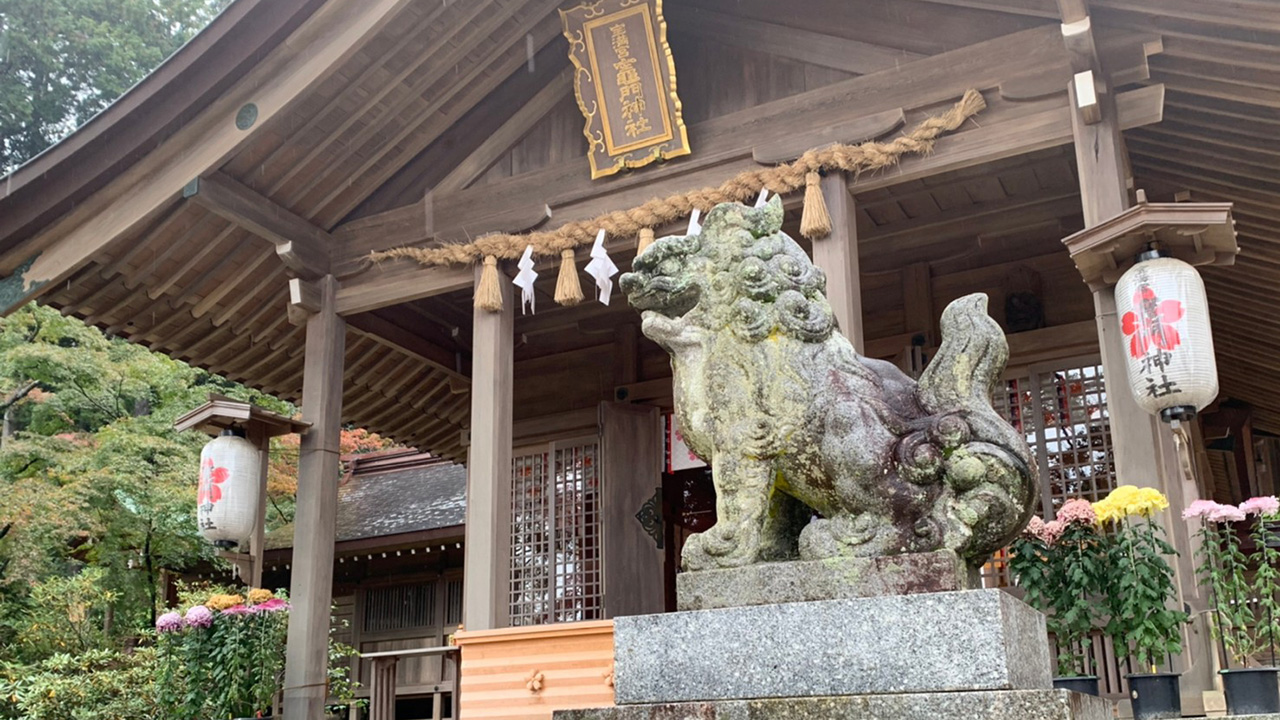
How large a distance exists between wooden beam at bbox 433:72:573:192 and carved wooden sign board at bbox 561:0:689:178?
1.55ft

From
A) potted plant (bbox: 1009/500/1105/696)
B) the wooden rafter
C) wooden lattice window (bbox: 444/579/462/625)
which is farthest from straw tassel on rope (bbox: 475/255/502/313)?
wooden lattice window (bbox: 444/579/462/625)

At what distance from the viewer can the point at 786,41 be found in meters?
7.30

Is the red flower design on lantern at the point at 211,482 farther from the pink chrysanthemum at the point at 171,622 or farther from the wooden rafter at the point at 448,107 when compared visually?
the wooden rafter at the point at 448,107

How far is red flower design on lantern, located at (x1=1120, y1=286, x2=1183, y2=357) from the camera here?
5.21 m

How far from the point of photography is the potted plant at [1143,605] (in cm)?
463

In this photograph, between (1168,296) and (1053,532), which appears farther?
(1168,296)

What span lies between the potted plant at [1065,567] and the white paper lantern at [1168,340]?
75cm

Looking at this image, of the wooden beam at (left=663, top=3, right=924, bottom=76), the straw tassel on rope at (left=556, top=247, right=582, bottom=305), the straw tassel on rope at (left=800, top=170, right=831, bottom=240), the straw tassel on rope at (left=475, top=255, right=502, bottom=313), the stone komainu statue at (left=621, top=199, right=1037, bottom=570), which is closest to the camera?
the stone komainu statue at (left=621, top=199, right=1037, bottom=570)

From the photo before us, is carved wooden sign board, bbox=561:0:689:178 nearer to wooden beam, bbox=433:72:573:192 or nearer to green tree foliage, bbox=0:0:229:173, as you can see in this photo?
wooden beam, bbox=433:72:573:192

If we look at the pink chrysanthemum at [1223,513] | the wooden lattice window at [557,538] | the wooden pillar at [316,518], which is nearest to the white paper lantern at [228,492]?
the wooden pillar at [316,518]

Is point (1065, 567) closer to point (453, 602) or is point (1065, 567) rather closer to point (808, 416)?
point (808, 416)

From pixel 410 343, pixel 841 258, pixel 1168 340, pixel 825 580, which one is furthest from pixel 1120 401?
pixel 410 343

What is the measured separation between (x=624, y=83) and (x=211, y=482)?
4.04 metres

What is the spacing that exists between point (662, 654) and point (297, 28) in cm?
554
